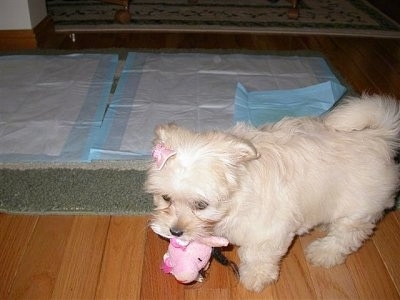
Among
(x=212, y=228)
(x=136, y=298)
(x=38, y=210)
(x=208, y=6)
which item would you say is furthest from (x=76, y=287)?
(x=208, y=6)

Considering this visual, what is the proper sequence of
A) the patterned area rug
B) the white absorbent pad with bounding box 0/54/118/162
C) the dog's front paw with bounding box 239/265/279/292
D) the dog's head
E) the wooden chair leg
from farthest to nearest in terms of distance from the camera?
the wooden chair leg
the patterned area rug
the white absorbent pad with bounding box 0/54/118/162
the dog's front paw with bounding box 239/265/279/292
the dog's head

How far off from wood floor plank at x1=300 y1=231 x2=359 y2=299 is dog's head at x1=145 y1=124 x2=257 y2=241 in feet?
2.21

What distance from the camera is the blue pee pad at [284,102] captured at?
287 cm

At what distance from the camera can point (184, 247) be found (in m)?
1.51

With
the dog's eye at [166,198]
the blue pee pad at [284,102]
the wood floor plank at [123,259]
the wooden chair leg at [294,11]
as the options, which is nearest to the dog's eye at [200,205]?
the dog's eye at [166,198]

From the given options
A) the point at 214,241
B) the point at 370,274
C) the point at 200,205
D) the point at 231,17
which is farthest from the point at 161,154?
the point at 231,17

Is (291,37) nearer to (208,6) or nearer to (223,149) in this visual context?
(208,6)

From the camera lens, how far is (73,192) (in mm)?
2152

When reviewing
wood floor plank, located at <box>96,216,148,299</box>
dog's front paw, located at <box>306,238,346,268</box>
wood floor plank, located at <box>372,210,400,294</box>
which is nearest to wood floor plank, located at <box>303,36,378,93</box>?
wood floor plank, located at <box>372,210,400,294</box>

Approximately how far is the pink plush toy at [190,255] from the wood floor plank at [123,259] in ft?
0.93

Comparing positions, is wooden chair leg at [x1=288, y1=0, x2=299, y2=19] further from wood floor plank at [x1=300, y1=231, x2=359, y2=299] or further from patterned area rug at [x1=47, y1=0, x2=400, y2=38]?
wood floor plank at [x1=300, y1=231, x2=359, y2=299]

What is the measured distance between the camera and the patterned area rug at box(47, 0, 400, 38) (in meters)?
4.93

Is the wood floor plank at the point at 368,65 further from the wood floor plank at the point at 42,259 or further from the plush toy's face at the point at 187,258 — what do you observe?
the wood floor plank at the point at 42,259

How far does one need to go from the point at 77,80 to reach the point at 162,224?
2.28m
